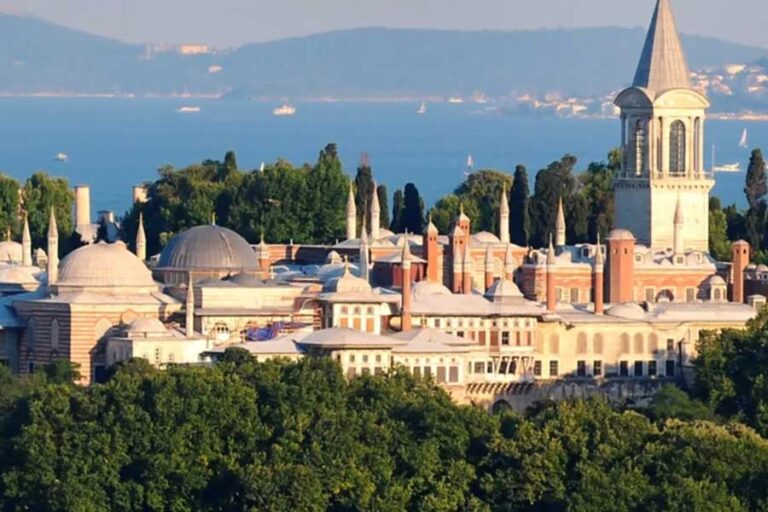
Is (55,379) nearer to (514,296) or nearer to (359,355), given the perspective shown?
(359,355)

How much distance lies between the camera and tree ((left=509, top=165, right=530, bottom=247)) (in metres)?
88.5

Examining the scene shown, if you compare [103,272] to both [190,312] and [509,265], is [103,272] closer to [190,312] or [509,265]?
[190,312]

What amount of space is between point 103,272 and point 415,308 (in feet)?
20.9

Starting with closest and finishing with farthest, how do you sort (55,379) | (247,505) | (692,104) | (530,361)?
(247,505), (55,379), (530,361), (692,104)

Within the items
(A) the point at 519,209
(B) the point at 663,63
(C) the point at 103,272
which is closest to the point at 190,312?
(C) the point at 103,272

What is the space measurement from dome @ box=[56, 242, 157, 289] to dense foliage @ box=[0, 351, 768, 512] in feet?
37.2

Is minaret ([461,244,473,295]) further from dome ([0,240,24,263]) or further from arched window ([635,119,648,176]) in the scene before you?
dome ([0,240,24,263])

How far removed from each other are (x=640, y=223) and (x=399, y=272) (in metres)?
9.61

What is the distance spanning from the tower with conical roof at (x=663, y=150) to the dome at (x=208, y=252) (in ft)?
35.5

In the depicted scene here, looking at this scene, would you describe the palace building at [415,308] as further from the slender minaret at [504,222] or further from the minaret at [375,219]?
the slender minaret at [504,222]

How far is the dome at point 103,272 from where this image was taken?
7206cm

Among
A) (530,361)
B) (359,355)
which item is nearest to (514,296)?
(530,361)

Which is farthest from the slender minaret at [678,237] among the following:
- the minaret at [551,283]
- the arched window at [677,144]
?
the minaret at [551,283]

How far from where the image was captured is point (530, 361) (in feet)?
236
